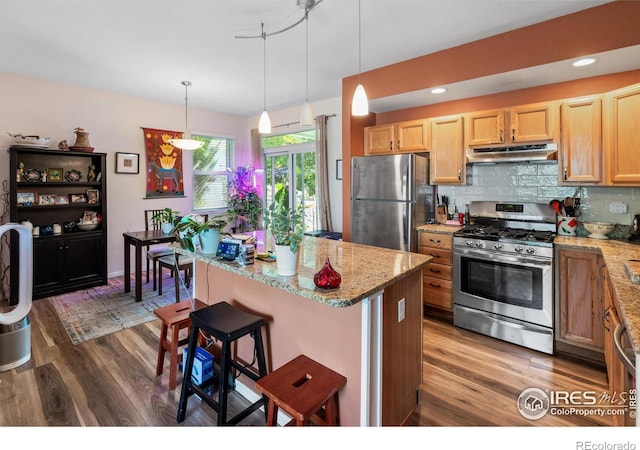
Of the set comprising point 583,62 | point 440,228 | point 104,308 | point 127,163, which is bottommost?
point 104,308

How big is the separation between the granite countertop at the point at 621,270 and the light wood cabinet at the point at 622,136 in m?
0.50

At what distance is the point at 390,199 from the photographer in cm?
361

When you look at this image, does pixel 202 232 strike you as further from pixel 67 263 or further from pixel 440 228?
pixel 67 263

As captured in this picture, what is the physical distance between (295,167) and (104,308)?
11.1 ft

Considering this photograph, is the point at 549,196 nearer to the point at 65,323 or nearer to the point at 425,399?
the point at 425,399

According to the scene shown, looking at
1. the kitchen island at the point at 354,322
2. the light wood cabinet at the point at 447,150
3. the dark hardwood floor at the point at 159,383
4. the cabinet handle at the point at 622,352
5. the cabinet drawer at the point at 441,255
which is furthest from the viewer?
the light wood cabinet at the point at 447,150

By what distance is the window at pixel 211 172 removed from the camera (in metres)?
5.77

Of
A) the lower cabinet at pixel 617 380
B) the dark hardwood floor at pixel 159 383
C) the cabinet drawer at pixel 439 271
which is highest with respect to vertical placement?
the cabinet drawer at pixel 439 271

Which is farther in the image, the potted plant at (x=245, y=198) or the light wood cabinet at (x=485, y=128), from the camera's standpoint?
the potted plant at (x=245, y=198)

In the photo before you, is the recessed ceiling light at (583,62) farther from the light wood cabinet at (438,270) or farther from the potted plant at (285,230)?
the potted plant at (285,230)

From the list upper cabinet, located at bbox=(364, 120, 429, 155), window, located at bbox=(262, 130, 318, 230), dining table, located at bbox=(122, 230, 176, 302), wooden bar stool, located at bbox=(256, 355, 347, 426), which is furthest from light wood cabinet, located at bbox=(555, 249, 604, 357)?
dining table, located at bbox=(122, 230, 176, 302)

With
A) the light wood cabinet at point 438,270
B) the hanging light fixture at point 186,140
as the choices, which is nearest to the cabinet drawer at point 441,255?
the light wood cabinet at point 438,270

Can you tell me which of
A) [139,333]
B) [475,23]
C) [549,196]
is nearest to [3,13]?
[139,333]

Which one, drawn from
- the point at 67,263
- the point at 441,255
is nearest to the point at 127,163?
the point at 67,263
